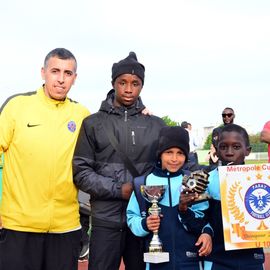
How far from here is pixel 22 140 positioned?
3.72 m

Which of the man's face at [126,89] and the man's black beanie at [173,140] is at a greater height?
the man's face at [126,89]

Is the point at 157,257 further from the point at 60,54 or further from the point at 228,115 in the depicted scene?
the point at 228,115

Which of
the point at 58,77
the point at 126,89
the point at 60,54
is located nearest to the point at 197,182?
the point at 126,89

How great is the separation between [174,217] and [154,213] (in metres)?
0.21

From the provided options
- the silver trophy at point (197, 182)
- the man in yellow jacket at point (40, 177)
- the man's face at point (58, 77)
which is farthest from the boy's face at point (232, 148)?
the man's face at point (58, 77)

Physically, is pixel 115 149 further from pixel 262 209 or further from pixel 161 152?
pixel 262 209

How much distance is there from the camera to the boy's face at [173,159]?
371cm

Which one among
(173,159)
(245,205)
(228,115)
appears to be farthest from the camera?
(228,115)

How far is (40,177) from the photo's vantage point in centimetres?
373

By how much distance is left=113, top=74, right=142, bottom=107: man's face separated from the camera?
3.98 metres

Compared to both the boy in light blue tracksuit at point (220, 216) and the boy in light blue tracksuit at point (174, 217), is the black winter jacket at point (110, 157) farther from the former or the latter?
the boy in light blue tracksuit at point (220, 216)

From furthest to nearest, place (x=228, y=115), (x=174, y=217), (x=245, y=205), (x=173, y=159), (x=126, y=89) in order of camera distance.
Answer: (x=228, y=115), (x=126, y=89), (x=173, y=159), (x=174, y=217), (x=245, y=205)

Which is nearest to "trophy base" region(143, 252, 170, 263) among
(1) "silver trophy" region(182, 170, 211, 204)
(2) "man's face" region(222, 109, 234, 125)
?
(1) "silver trophy" region(182, 170, 211, 204)

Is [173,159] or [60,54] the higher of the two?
[60,54]
